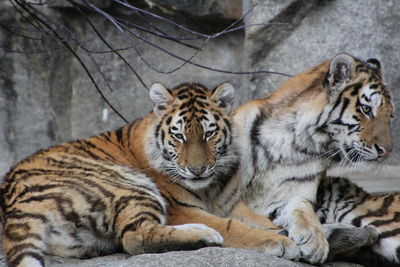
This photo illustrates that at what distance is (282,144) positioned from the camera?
187 inches

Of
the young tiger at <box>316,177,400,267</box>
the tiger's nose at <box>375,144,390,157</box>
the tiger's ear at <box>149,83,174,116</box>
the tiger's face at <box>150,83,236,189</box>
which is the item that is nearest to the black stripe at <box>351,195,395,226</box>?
the young tiger at <box>316,177,400,267</box>

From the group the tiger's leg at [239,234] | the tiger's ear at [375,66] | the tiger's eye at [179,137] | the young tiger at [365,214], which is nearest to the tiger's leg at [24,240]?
the tiger's leg at [239,234]

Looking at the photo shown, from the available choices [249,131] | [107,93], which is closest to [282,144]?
[249,131]

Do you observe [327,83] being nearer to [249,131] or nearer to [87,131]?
[249,131]

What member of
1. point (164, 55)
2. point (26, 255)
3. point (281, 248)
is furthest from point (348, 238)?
point (164, 55)

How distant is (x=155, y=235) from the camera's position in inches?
155

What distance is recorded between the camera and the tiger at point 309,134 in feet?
15.0

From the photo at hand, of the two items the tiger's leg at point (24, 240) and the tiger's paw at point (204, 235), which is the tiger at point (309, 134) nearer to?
the tiger's paw at point (204, 235)

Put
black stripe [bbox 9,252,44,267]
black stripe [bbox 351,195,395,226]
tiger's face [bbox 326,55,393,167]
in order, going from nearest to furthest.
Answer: black stripe [bbox 9,252,44,267], tiger's face [bbox 326,55,393,167], black stripe [bbox 351,195,395,226]

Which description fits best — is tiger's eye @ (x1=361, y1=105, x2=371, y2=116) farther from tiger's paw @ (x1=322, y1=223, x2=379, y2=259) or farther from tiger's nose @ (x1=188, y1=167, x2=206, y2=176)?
tiger's nose @ (x1=188, y1=167, x2=206, y2=176)

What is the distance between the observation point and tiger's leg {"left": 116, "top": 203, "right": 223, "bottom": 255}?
3924mm

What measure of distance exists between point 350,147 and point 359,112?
0.70ft

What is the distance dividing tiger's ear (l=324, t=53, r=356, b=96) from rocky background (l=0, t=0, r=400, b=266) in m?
1.73

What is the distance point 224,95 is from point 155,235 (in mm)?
1196
